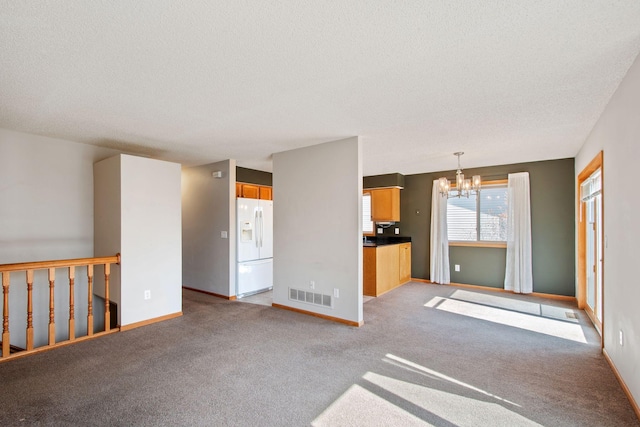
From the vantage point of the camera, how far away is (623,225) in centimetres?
238

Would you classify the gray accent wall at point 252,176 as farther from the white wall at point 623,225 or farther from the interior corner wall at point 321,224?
the white wall at point 623,225

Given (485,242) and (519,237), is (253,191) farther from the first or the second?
(519,237)

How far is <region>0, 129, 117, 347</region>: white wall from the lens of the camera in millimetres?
3666

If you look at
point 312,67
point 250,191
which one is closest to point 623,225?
point 312,67

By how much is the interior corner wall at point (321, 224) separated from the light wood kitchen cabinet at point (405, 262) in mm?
2615

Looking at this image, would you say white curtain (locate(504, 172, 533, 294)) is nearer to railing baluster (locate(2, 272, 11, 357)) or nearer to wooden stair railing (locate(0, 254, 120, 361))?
wooden stair railing (locate(0, 254, 120, 361))

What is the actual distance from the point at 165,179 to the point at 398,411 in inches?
157

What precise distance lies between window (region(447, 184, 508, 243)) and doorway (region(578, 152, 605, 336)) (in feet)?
4.13

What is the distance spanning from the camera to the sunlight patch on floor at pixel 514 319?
12.0 feet

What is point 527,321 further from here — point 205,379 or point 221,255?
point 221,255

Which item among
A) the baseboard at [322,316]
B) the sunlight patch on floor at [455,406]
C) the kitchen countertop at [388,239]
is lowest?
the baseboard at [322,316]

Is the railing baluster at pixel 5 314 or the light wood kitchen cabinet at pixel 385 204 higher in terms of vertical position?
the light wood kitchen cabinet at pixel 385 204

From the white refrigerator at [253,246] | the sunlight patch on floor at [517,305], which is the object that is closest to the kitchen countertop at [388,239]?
the sunlight patch on floor at [517,305]

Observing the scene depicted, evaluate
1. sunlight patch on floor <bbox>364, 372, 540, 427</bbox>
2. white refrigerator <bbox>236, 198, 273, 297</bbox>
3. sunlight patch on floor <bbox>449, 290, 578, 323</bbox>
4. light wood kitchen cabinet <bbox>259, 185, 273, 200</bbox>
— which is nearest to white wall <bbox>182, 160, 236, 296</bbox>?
white refrigerator <bbox>236, 198, 273, 297</bbox>
